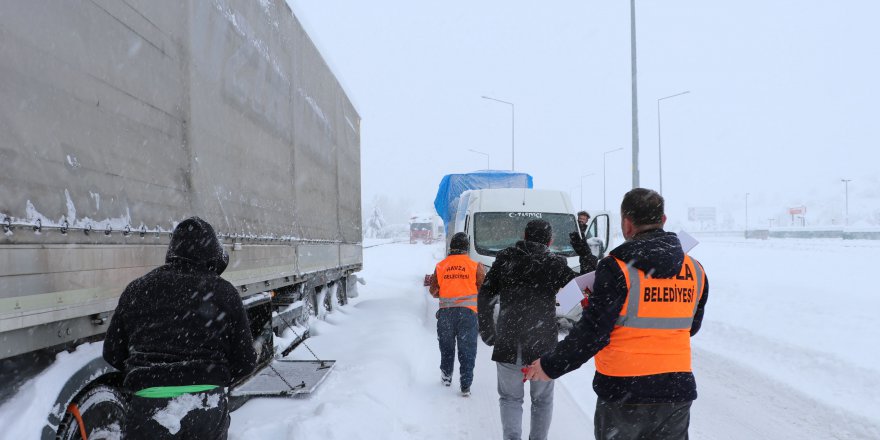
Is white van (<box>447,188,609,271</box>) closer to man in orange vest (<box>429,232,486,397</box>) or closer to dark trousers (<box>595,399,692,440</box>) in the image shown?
man in orange vest (<box>429,232,486,397</box>)

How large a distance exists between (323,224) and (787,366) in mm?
6687

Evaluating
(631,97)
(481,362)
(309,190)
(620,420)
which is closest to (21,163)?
(620,420)

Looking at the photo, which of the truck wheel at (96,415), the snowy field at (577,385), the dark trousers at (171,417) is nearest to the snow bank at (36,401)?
the snowy field at (577,385)

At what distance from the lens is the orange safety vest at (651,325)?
2.44m

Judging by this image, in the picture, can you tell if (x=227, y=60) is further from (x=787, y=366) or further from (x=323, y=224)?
(x=787, y=366)

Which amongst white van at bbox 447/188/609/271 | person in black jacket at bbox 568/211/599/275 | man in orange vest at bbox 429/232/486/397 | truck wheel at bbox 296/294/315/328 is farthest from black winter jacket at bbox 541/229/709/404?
white van at bbox 447/188/609/271

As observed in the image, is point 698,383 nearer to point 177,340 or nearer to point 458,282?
point 458,282

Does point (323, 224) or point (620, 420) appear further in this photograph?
point (323, 224)

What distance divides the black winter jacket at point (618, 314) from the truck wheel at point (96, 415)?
2.37 meters

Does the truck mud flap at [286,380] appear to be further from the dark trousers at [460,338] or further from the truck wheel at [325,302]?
the truck wheel at [325,302]

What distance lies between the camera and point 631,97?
14.2 metres

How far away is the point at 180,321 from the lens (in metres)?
2.46

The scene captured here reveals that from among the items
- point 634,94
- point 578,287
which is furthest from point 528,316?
point 634,94

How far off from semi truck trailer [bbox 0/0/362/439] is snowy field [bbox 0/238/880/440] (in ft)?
1.05
